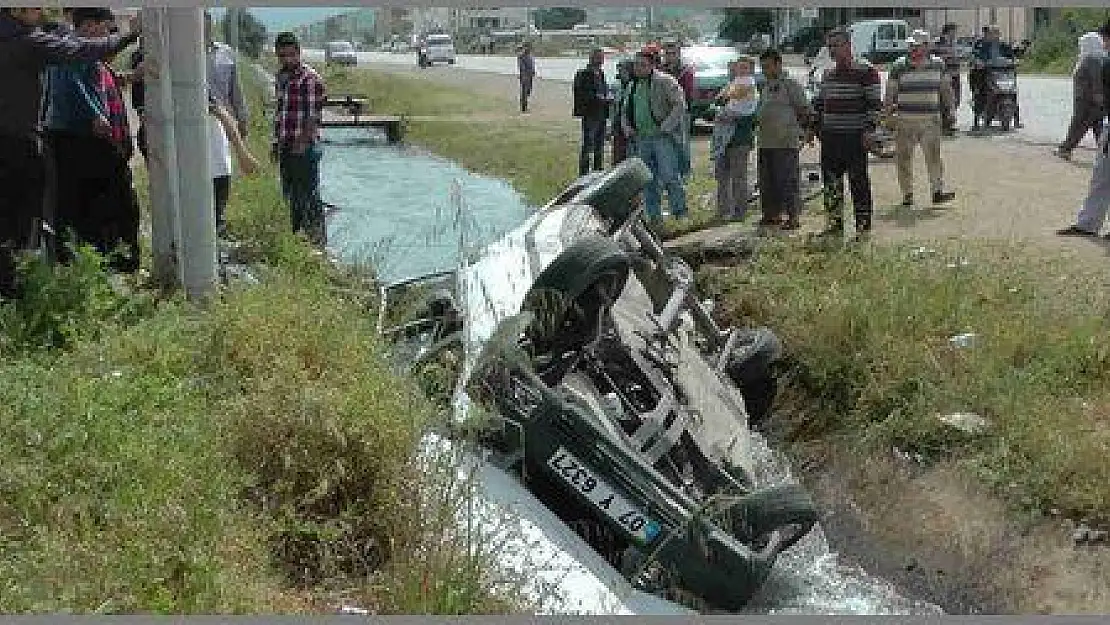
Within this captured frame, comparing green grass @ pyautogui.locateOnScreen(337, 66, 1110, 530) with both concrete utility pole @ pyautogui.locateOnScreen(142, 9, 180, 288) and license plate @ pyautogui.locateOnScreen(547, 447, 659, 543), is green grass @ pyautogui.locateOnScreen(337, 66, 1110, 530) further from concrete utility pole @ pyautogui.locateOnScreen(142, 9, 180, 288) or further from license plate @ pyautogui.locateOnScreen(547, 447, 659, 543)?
concrete utility pole @ pyautogui.locateOnScreen(142, 9, 180, 288)

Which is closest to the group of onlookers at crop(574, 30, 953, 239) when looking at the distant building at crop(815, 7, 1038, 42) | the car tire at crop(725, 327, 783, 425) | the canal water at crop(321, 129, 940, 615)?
the canal water at crop(321, 129, 940, 615)

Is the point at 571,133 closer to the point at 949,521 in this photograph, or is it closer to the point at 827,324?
the point at 827,324

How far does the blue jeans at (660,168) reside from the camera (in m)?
11.9

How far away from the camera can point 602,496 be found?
5770 millimetres

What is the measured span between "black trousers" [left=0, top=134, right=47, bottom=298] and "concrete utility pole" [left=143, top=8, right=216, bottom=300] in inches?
27.2

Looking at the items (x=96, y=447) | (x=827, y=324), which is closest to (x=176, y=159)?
(x=96, y=447)

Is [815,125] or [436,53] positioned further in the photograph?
[436,53]

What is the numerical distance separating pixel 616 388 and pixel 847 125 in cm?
436

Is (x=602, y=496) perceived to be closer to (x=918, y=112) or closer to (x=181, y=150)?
(x=181, y=150)

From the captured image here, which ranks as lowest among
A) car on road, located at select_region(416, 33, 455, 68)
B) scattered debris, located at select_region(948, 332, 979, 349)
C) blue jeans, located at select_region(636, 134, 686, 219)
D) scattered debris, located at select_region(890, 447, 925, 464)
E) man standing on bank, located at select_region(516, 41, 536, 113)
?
scattered debris, located at select_region(890, 447, 925, 464)

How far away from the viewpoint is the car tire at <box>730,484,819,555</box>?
5.84 meters

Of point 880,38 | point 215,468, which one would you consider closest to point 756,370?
point 215,468

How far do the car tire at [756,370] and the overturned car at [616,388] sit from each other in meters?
0.01

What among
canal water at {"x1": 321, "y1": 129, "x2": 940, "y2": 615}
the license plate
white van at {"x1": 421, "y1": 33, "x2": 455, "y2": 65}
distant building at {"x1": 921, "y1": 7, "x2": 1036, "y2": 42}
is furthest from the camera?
white van at {"x1": 421, "y1": 33, "x2": 455, "y2": 65}
